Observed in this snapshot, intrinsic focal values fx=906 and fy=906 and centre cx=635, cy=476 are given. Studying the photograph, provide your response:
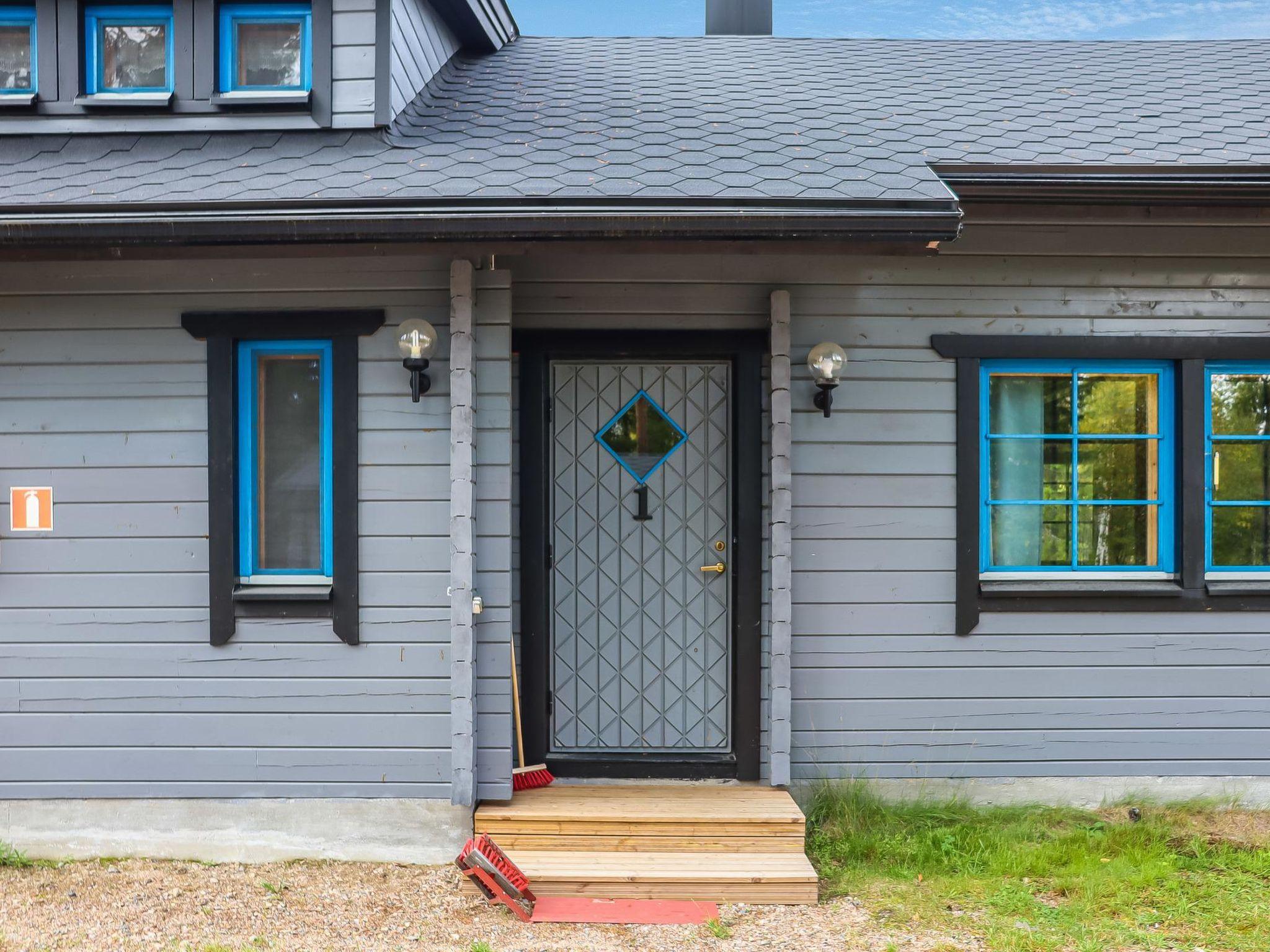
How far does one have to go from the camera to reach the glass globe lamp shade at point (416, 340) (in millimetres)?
3762

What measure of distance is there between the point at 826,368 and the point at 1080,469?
142 cm

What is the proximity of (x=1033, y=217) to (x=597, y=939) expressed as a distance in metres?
3.66

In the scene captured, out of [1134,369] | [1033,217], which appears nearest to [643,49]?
[1033,217]

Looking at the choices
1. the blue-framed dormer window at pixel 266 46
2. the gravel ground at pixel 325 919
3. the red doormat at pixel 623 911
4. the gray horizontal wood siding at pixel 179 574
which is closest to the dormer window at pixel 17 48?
the blue-framed dormer window at pixel 266 46

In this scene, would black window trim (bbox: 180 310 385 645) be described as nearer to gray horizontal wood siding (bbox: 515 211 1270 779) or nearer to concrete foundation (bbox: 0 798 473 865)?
concrete foundation (bbox: 0 798 473 865)

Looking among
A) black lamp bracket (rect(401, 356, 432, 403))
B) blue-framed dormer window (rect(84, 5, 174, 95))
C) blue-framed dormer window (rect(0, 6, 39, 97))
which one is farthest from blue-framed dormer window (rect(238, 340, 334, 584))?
blue-framed dormer window (rect(0, 6, 39, 97))

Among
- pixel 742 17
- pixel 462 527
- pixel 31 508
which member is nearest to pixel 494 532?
pixel 462 527

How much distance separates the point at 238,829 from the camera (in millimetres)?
3969

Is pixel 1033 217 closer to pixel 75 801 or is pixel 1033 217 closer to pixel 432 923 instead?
pixel 432 923

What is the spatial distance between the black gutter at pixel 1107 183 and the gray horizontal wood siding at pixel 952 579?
159 mm

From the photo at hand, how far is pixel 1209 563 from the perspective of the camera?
14.3 feet

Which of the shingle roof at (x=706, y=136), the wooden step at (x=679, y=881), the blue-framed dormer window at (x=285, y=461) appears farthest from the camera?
the blue-framed dormer window at (x=285, y=461)

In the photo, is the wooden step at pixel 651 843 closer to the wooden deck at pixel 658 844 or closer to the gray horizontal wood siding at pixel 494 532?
the wooden deck at pixel 658 844

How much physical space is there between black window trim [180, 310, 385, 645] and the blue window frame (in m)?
2.93
